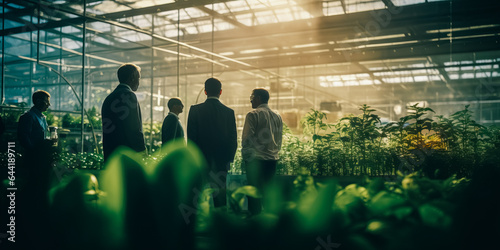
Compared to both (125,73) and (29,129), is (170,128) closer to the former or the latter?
(29,129)

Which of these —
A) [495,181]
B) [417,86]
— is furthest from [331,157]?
[417,86]

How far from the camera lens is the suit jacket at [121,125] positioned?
7.38ft

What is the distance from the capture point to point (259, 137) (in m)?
3.83

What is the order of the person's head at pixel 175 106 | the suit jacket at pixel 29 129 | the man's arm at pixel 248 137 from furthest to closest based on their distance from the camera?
the person's head at pixel 175 106 → the suit jacket at pixel 29 129 → the man's arm at pixel 248 137

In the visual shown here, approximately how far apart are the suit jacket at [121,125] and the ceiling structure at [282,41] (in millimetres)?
3310

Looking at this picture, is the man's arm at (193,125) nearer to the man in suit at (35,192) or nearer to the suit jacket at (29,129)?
the suit jacket at (29,129)

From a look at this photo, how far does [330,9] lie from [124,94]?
24.3ft

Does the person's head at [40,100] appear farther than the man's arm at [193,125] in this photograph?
Yes

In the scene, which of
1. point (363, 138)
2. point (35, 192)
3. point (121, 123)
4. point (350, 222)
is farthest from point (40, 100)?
point (350, 222)

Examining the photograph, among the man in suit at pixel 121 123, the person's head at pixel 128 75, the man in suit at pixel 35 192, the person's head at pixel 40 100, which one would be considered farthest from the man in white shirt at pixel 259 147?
the man in suit at pixel 35 192

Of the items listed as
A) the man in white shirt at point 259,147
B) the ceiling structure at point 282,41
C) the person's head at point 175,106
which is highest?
the ceiling structure at point 282,41

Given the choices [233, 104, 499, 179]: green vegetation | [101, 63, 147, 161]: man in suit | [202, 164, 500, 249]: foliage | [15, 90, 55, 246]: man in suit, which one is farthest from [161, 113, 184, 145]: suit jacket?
[202, 164, 500, 249]: foliage

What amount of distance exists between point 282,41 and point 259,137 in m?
8.28

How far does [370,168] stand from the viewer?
15.1 ft
